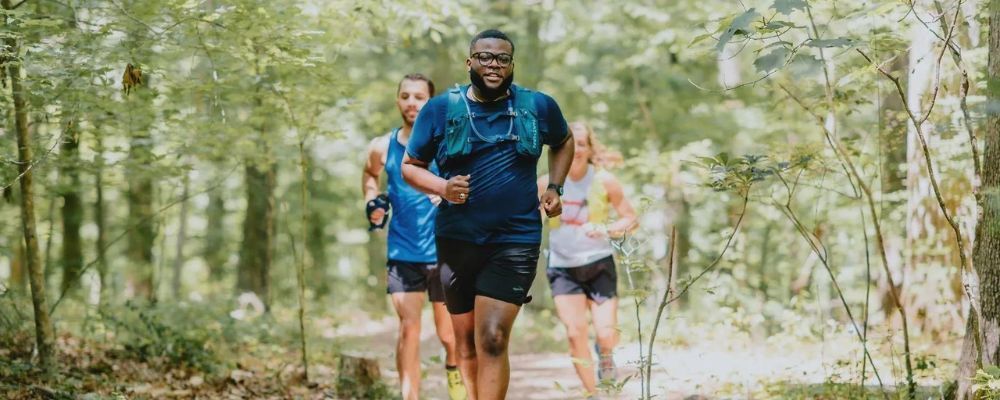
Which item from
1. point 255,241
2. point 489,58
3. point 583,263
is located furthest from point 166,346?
point 255,241

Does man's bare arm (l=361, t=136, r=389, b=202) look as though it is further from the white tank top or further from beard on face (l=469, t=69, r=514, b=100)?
beard on face (l=469, t=69, r=514, b=100)

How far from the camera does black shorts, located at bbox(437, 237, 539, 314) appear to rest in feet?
13.6

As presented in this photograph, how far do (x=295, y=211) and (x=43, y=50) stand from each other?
54.0ft

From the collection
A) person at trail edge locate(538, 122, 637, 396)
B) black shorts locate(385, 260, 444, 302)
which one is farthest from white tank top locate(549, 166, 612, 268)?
black shorts locate(385, 260, 444, 302)

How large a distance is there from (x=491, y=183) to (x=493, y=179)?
22 mm

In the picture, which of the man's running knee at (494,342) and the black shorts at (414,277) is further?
the black shorts at (414,277)

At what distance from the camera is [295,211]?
2098 centimetres

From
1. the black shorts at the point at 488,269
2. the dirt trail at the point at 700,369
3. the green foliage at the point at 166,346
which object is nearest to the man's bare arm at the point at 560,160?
the black shorts at the point at 488,269

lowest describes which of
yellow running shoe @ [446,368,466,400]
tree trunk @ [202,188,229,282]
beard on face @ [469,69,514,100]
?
yellow running shoe @ [446,368,466,400]

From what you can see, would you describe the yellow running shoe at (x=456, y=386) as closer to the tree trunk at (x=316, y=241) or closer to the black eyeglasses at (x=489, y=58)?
the black eyeglasses at (x=489, y=58)

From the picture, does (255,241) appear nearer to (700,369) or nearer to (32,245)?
(32,245)

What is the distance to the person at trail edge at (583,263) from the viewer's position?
6.17 metres

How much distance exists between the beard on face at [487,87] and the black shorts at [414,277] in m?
1.89

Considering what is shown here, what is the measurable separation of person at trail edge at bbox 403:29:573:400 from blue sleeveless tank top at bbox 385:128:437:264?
1.45m
